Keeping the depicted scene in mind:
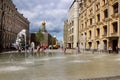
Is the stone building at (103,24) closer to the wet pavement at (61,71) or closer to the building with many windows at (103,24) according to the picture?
the building with many windows at (103,24)

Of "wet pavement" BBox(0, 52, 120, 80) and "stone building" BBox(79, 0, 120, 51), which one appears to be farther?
"stone building" BBox(79, 0, 120, 51)

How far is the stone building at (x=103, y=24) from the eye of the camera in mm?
41119

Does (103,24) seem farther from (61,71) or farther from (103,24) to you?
(61,71)

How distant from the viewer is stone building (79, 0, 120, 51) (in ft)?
135

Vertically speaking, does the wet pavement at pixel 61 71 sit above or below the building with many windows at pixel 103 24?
below

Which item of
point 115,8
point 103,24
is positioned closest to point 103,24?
point 103,24

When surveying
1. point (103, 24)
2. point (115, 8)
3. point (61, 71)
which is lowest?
point (61, 71)

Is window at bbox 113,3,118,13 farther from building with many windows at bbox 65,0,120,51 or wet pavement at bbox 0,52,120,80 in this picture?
wet pavement at bbox 0,52,120,80

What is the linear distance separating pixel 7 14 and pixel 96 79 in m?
69.3

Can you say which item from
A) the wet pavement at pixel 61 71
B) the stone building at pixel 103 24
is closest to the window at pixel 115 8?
the stone building at pixel 103 24

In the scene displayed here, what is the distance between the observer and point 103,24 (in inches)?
1839

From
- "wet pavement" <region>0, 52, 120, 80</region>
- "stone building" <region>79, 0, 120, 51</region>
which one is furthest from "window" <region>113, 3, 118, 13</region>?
"wet pavement" <region>0, 52, 120, 80</region>

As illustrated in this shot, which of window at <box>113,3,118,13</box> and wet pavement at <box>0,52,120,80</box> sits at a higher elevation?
window at <box>113,3,118,13</box>

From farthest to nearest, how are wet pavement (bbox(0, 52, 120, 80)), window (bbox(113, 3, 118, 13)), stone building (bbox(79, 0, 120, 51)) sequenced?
stone building (bbox(79, 0, 120, 51)) → window (bbox(113, 3, 118, 13)) → wet pavement (bbox(0, 52, 120, 80))
